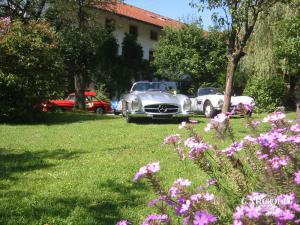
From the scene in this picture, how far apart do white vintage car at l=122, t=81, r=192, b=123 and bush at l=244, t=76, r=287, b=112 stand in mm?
11085

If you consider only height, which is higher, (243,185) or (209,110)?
(209,110)

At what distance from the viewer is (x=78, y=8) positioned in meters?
22.4

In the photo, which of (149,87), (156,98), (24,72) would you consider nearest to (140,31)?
(149,87)

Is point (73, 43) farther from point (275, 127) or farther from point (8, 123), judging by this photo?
point (275, 127)

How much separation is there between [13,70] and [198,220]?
14.0 metres

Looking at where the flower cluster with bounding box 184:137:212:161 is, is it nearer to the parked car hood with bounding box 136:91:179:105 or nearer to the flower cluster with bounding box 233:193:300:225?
the flower cluster with bounding box 233:193:300:225

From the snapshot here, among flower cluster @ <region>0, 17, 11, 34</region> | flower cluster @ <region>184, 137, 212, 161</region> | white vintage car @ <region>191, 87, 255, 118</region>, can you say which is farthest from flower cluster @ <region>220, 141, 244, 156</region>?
white vintage car @ <region>191, 87, 255, 118</region>

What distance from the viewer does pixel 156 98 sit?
1428 centimetres

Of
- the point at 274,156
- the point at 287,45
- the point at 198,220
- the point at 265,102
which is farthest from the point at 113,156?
the point at 265,102

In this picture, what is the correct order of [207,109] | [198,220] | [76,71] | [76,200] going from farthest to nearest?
[76,71] → [207,109] → [76,200] → [198,220]

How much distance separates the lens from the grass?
14.0 feet

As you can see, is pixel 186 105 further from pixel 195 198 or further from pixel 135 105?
pixel 195 198

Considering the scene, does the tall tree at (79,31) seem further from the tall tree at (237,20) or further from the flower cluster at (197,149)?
the flower cluster at (197,149)

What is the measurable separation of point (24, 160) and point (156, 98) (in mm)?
7620
